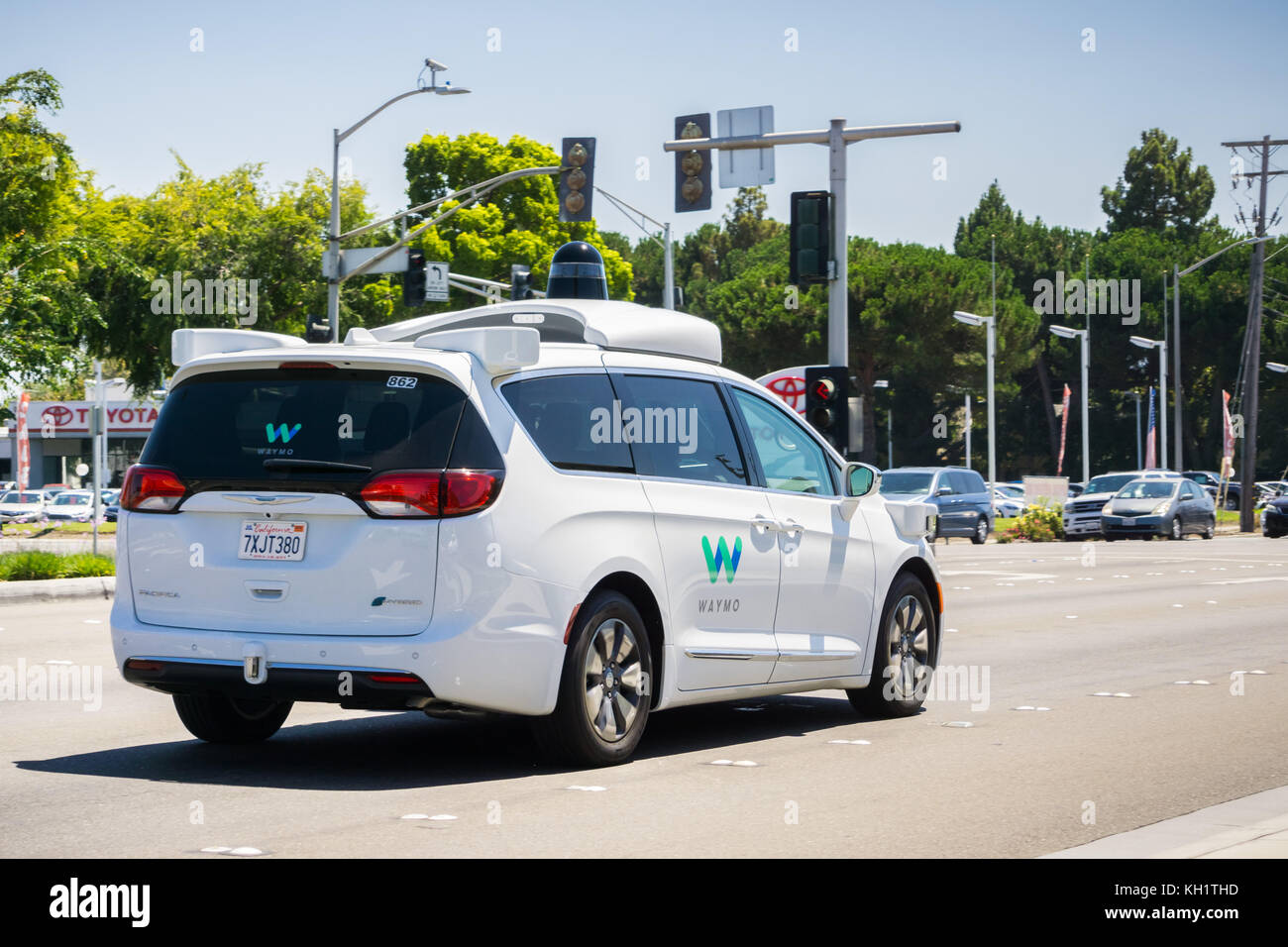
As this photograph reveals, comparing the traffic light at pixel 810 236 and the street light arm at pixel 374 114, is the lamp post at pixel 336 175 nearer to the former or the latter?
the street light arm at pixel 374 114

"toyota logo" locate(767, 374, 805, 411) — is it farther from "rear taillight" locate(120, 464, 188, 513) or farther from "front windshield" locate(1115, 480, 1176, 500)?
"front windshield" locate(1115, 480, 1176, 500)

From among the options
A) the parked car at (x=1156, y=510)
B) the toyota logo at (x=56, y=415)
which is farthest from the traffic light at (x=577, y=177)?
the toyota logo at (x=56, y=415)

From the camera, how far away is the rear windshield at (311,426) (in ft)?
23.7

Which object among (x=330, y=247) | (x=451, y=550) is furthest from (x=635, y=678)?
(x=330, y=247)

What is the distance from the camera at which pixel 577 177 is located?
23.6 meters

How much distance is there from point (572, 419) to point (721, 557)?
44.7 inches

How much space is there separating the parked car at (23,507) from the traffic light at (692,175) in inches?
1350

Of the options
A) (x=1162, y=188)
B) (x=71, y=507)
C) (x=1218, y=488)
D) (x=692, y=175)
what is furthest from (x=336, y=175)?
(x=1162, y=188)

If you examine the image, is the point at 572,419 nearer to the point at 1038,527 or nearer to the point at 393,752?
the point at 393,752

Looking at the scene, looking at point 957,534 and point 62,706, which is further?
point 957,534

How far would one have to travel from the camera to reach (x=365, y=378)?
7.39m

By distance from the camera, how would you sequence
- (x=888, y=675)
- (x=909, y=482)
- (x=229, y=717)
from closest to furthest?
(x=229, y=717) < (x=888, y=675) < (x=909, y=482)
